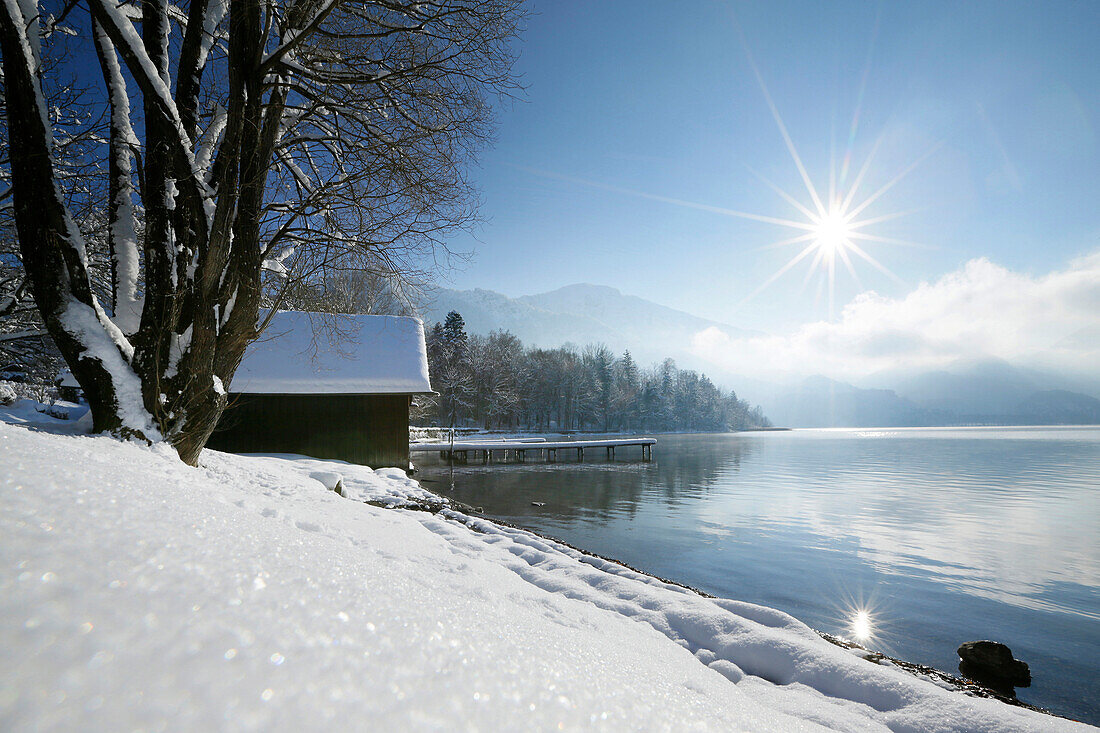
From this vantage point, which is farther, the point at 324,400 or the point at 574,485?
the point at 574,485

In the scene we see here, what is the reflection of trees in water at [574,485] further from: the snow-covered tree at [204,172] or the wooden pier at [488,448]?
the snow-covered tree at [204,172]

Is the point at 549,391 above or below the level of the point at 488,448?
above

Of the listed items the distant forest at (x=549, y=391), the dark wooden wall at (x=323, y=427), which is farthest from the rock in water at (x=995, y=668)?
the distant forest at (x=549, y=391)

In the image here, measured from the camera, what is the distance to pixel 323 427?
49.0 feet

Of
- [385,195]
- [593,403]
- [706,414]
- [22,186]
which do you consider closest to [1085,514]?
[385,195]

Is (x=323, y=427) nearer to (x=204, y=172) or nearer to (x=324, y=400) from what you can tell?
(x=324, y=400)

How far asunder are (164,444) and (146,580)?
3.57 meters

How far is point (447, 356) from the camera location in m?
46.7

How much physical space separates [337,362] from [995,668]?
15.8 meters

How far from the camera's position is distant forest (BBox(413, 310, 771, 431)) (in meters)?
48.7

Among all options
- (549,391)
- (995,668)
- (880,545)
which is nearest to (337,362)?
(880,545)

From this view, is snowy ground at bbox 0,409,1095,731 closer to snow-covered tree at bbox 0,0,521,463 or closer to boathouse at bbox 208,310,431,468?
snow-covered tree at bbox 0,0,521,463

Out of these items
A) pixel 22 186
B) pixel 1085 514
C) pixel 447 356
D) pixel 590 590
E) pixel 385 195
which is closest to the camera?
pixel 22 186

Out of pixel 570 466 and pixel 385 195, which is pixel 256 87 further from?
pixel 570 466
